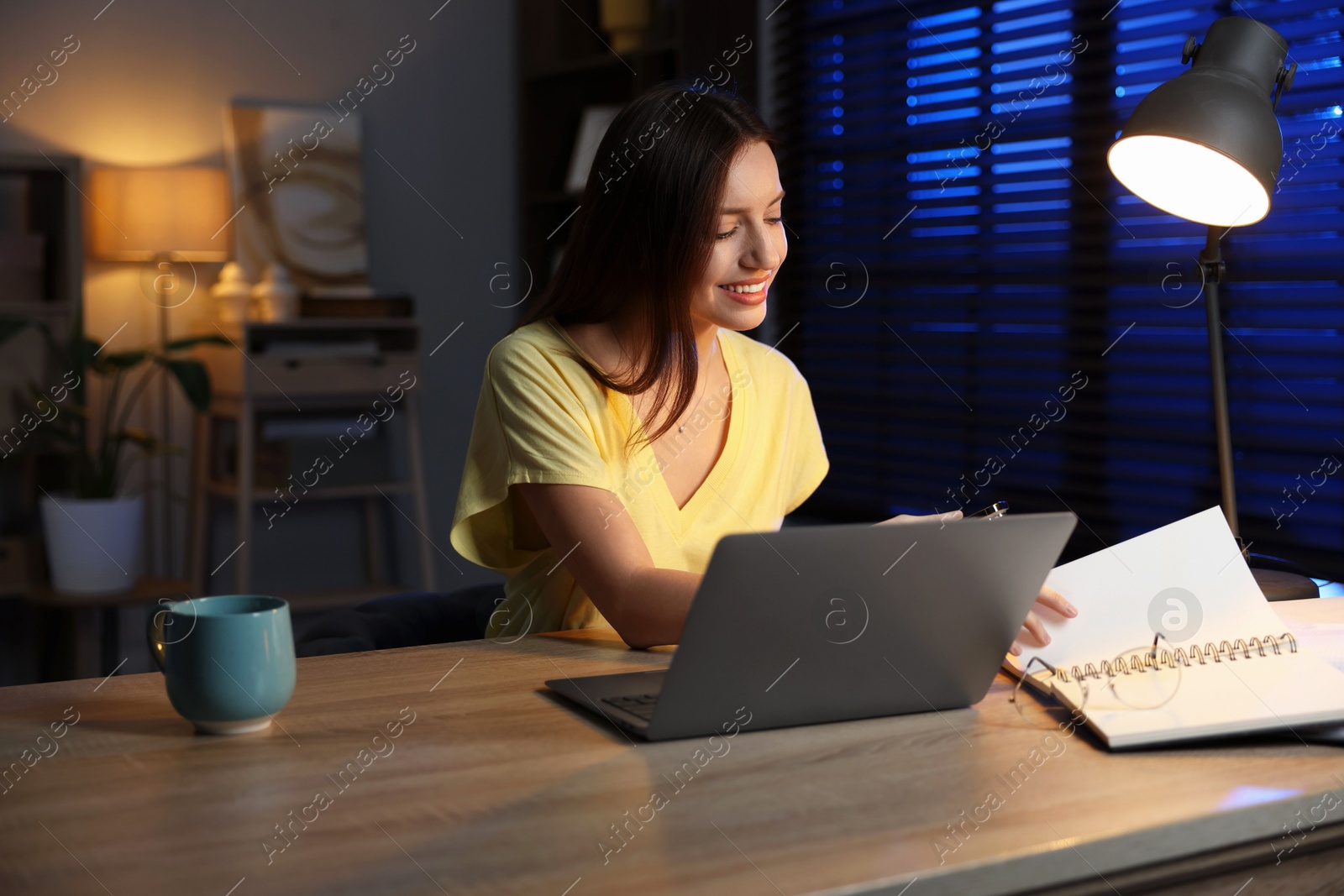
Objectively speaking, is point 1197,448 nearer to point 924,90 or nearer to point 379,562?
point 924,90

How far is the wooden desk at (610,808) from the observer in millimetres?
697

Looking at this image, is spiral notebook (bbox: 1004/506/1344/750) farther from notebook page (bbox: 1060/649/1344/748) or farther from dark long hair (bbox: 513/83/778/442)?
dark long hair (bbox: 513/83/778/442)

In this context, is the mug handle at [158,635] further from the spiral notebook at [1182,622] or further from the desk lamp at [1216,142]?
the desk lamp at [1216,142]

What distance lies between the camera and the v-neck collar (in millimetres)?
1488

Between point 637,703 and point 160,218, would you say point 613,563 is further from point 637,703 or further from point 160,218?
point 160,218

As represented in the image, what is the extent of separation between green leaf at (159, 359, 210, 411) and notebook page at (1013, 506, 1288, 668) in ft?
9.46

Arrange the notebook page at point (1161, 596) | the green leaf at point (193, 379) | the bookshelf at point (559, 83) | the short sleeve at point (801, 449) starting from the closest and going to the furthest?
the notebook page at point (1161, 596), the short sleeve at point (801, 449), the green leaf at point (193, 379), the bookshelf at point (559, 83)

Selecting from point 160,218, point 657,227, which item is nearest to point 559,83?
point 160,218

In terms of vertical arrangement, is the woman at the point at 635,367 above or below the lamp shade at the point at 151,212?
below

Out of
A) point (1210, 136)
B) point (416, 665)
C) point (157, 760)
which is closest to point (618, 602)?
point (416, 665)

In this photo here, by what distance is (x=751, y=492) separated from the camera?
1.58m

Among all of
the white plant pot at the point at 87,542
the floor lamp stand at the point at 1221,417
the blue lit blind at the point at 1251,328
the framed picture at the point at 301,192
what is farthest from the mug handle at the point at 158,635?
the framed picture at the point at 301,192

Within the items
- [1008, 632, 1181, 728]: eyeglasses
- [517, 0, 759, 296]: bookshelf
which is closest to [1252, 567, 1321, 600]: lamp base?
[1008, 632, 1181, 728]: eyeglasses

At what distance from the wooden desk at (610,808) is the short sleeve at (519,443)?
386 millimetres
